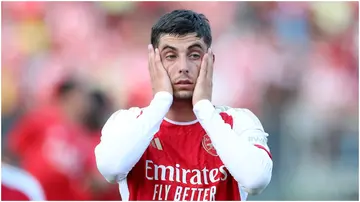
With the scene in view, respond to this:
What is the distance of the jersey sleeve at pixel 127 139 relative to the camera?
8.52ft

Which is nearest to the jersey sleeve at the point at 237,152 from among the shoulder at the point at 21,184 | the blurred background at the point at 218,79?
the shoulder at the point at 21,184

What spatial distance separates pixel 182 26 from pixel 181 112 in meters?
0.35

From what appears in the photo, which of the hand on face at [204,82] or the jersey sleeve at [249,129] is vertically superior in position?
the hand on face at [204,82]

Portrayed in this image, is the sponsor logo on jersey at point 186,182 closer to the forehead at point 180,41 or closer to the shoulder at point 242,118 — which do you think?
the shoulder at point 242,118

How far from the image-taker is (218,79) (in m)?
7.30

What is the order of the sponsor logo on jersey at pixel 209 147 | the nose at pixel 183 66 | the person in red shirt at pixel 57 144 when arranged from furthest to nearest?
1. the person in red shirt at pixel 57 144
2. the sponsor logo on jersey at pixel 209 147
3. the nose at pixel 183 66

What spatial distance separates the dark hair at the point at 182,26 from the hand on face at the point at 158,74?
52 mm

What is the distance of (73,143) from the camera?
6.34m

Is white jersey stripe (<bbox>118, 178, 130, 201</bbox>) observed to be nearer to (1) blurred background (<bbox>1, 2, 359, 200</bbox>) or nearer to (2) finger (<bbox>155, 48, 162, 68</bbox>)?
(2) finger (<bbox>155, 48, 162, 68</bbox>)

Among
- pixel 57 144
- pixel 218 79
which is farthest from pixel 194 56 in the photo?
pixel 218 79

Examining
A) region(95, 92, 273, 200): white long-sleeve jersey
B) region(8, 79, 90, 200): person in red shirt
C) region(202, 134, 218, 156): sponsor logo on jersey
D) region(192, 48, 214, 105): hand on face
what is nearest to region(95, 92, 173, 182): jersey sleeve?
region(95, 92, 273, 200): white long-sleeve jersey

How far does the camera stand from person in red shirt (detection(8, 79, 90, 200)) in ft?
19.7

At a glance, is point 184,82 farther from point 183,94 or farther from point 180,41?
point 180,41

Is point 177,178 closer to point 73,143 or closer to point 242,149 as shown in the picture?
point 242,149
